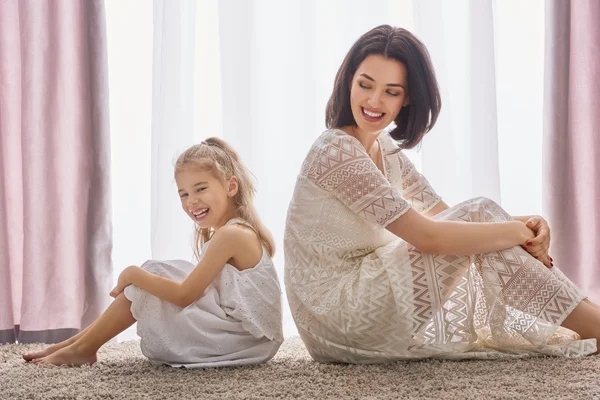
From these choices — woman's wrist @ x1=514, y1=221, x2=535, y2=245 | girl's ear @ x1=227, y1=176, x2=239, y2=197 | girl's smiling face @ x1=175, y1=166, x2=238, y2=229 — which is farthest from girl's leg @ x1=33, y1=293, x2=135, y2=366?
woman's wrist @ x1=514, y1=221, x2=535, y2=245

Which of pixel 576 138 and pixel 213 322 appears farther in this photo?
pixel 576 138

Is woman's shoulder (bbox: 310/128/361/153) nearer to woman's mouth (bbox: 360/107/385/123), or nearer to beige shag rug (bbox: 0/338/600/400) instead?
woman's mouth (bbox: 360/107/385/123)

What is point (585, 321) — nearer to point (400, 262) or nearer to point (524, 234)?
point (524, 234)

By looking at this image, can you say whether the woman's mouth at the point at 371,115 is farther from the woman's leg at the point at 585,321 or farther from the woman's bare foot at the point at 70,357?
the woman's bare foot at the point at 70,357

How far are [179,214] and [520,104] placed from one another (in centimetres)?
138

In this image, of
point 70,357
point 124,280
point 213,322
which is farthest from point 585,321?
point 70,357

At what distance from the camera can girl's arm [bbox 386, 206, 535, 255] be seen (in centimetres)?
168

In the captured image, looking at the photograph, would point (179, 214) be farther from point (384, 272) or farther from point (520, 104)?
point (520, 104)

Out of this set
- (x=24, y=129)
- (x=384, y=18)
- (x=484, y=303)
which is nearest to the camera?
(x=484, y=303)

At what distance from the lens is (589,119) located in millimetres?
2566

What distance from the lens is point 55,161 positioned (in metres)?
2.46

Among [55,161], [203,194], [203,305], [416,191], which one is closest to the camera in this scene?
[203,305]

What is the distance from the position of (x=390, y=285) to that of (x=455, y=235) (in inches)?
7.9

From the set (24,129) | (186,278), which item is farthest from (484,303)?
(24,129)
